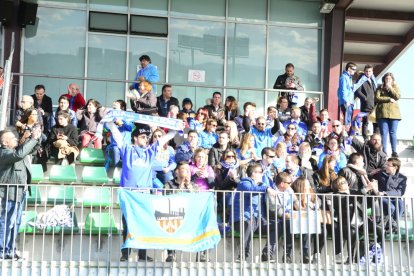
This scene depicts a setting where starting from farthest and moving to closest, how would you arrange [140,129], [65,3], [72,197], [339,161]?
[65,3], [140,129], [339,161], [72,197]

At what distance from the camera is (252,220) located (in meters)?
11.9

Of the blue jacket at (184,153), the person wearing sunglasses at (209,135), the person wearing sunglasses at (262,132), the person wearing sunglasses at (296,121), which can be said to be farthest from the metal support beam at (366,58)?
the blue jacket at (184,153)

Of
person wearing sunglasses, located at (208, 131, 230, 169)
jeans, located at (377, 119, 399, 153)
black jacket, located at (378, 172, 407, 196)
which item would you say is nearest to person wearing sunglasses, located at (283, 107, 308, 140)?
jeans, located at (377, 119, 399, 153)

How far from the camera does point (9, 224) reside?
1126cm

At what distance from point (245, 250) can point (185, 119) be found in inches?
211

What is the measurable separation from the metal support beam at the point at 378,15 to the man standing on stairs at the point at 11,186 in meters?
13.1

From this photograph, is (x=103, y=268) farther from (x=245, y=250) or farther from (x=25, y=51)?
(x=25, y=51)

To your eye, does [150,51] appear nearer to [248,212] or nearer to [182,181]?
→ [182,181]

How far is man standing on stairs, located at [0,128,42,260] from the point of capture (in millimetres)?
11227

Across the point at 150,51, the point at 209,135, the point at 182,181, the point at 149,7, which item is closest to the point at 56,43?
the point at 150,51

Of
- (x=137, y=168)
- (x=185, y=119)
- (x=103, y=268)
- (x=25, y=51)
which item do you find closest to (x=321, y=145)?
(x=185, y=119)

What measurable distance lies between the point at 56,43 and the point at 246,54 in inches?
179

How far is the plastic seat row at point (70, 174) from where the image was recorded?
1416 centimetres

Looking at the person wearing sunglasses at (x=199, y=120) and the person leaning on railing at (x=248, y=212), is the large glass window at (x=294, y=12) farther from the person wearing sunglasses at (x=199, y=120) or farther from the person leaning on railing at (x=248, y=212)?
the person leaning on railing at (x=248, y=212)
